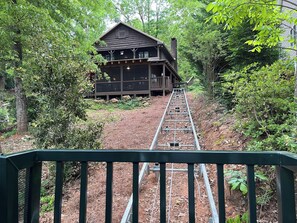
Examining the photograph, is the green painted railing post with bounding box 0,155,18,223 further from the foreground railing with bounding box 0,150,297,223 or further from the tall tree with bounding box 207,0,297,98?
the tall tree with bounding box 207,0,297,98

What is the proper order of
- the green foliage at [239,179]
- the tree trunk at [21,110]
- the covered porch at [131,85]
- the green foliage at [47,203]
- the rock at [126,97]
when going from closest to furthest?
the green foliage at [239,179] → the green foliage at [47,203] → the tree trunk at [21,110] → the rock at [126,97] → the covered porch at [131,85]

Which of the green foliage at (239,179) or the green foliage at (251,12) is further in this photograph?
the green foliage at (251,12)

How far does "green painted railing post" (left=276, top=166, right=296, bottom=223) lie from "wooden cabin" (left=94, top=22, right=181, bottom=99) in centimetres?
1708

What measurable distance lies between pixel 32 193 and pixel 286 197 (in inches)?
58.8

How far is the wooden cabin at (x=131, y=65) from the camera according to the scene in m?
18.6

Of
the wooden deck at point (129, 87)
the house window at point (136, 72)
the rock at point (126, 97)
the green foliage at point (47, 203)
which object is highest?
the house window at point (136, 72)

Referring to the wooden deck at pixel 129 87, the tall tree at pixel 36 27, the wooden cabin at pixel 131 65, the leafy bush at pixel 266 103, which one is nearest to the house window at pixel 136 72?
the wooden cabin at pixel 131 65

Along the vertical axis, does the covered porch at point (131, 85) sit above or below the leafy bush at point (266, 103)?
above

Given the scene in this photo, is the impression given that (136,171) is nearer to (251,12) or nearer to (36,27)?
(251,12)

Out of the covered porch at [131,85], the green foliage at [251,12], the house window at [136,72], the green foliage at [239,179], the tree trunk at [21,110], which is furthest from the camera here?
the house window at [136,72]

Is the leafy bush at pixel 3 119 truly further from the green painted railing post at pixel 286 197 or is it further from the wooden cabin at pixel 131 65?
the green painted railing post at pixel 286 197

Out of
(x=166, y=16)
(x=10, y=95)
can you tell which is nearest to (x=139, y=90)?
(x=10, y=95)

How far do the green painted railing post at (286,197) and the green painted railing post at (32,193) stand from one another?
1.46 meters

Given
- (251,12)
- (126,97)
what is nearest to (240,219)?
(251,12)
